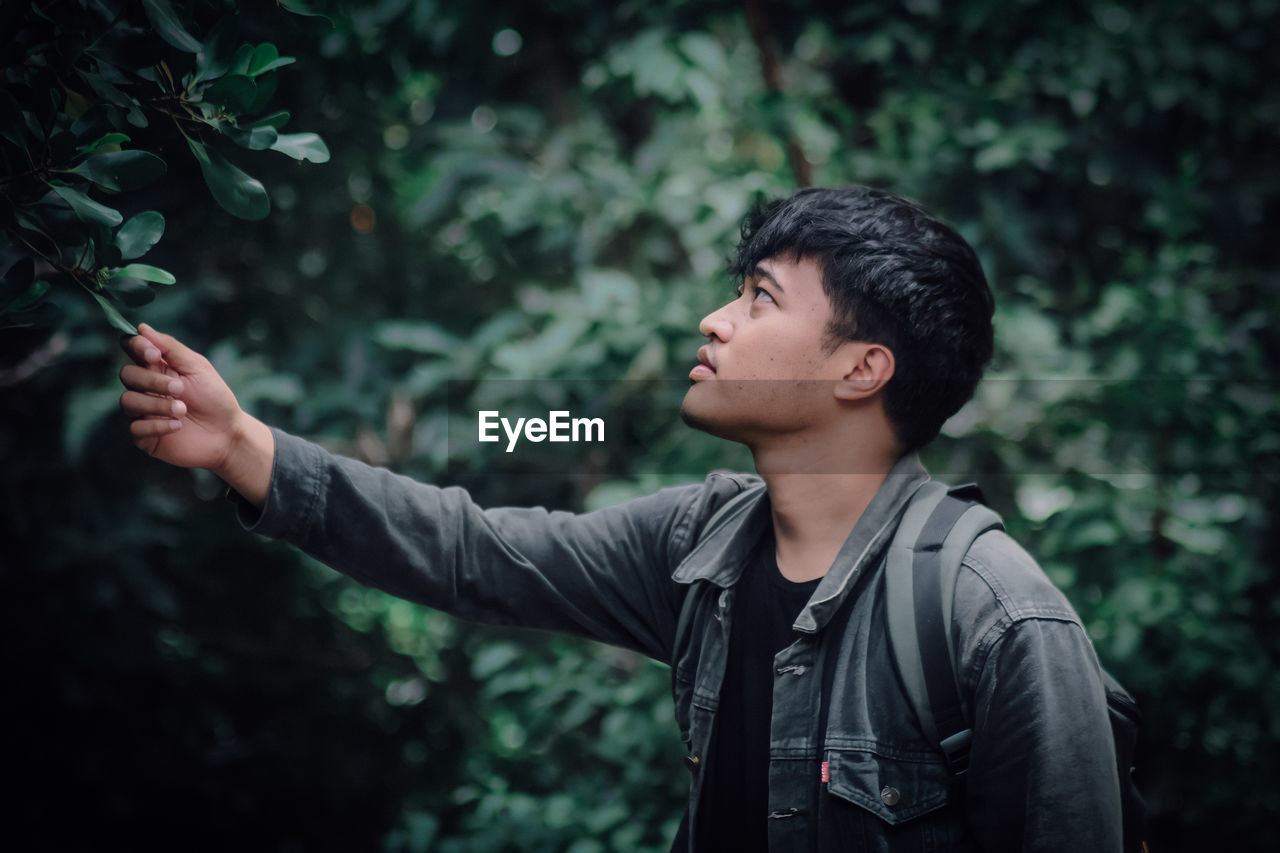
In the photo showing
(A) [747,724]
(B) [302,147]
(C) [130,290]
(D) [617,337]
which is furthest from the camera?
(D) [617,337]

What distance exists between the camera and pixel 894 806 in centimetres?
122

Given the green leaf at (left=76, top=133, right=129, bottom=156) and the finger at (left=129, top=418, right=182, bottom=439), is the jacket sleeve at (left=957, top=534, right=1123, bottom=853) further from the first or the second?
the green leaf at (left=76, top=133, right=129, bottom=156)

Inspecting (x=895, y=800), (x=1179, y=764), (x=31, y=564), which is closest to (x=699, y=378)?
(x=895, y=800)

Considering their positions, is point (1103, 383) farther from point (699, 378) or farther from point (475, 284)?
point (475, 284)

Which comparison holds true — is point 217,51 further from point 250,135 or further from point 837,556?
point 837,556

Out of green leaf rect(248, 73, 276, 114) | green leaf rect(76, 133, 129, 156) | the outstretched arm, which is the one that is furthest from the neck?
green leaf rect(76, 133, 129, 156)

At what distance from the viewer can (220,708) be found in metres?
→ 3.23

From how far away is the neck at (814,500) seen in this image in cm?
147

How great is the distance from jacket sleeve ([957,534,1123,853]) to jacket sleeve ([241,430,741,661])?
54cm

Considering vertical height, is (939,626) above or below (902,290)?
below

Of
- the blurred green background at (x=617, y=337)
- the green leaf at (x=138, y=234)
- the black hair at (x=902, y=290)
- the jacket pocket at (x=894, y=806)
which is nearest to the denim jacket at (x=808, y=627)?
the jacket pocket at (x=894, y=806)

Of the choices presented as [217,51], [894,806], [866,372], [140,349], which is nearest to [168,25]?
[217,51]

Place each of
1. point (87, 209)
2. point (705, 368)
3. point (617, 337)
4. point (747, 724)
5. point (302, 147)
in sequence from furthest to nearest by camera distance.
Answer: point (617, 337) < point (705, 368) < point (747, 724) < point (302, 147) < point (87, 209)

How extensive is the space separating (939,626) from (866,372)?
16.7 inches
